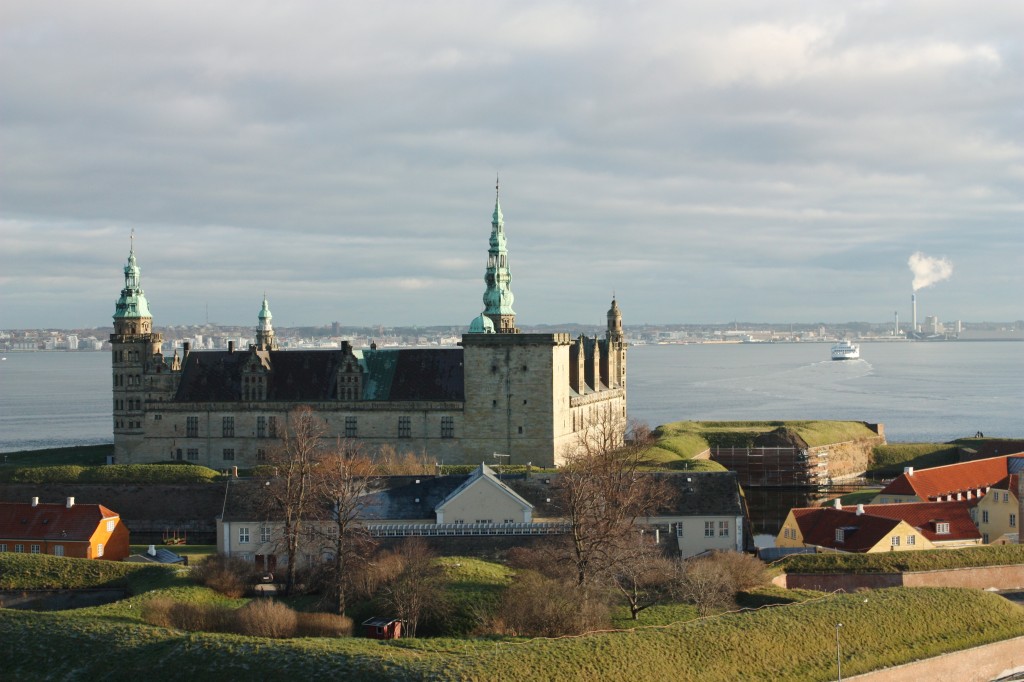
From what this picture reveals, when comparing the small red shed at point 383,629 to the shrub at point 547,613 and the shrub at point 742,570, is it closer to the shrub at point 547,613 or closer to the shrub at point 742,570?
the shrub at point 547,613

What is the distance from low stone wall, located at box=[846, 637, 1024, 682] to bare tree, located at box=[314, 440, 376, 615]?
1654 centimetres

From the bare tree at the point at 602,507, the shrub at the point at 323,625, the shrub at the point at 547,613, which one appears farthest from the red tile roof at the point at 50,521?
the shrub at the point at 547,613

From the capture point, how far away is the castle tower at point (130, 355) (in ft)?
268

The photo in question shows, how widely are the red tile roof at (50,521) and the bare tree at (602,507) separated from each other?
64.4 feet

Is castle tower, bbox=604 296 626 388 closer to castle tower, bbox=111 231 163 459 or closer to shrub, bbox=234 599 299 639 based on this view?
castle tower, bbox=111 231 163 459

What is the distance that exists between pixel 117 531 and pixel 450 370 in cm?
2481

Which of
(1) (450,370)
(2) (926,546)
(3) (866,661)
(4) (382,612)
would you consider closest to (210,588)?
(4) (382,612)

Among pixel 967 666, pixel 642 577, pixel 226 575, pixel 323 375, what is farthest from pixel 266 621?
pixel 323 375

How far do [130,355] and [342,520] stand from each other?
40824 millimetres

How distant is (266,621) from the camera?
134ft

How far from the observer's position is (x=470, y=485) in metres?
52.7

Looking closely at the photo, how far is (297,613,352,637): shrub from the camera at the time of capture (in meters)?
41.3

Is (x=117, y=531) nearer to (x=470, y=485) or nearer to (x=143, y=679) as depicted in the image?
(x=470, y=485)

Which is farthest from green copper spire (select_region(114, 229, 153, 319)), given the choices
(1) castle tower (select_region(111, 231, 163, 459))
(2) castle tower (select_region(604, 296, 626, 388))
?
(2) castle tower (select_region(604, 296, 626, 388))
